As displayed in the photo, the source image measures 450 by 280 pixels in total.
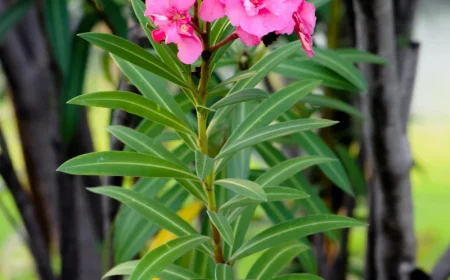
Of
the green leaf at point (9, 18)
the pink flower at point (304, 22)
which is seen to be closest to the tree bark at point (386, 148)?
the pink flower at point (304, 22)

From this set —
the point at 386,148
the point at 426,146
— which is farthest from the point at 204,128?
the point at 426,146

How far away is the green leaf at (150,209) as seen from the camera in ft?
2.00

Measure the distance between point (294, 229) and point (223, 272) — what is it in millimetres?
72

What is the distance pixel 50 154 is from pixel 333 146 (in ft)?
1.73

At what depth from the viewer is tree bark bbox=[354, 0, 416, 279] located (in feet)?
2.80

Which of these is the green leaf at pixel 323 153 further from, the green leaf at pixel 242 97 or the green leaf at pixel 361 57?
the green leaf at pixel 242 97

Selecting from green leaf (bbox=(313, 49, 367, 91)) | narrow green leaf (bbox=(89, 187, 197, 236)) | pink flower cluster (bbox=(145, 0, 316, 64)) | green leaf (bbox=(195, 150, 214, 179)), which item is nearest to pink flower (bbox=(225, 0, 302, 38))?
pink flower cluster (bbox=(145, 0, 316, 64))

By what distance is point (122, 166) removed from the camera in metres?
0.54

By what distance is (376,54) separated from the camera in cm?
88

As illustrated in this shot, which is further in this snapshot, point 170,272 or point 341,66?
point 341,66

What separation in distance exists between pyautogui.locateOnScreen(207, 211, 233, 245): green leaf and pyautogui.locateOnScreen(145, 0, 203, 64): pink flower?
0.13 metres

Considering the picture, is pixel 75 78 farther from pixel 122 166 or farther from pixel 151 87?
pixel 122 166

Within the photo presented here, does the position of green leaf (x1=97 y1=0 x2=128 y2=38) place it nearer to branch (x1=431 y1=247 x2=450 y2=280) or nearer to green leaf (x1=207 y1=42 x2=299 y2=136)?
green leaf (x1=207 y1=42 x2=299 y2=136)

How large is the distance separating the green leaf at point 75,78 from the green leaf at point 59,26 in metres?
0.05
